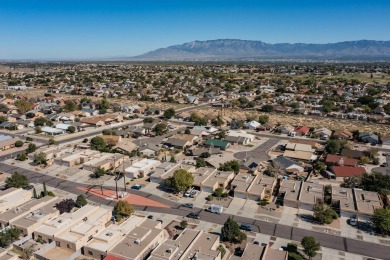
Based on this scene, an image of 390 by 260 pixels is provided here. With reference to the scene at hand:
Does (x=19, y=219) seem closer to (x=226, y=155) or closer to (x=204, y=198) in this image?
(x=204, y=198)

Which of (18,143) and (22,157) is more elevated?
(18,143)

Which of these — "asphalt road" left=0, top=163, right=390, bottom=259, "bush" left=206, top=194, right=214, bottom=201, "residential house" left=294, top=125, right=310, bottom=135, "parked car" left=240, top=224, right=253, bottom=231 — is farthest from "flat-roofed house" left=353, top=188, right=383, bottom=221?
"residential house" left=294, top=125, right=310, bottom=135

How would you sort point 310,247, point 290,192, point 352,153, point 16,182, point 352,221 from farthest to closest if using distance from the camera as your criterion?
point 352,153, point 16,182, point 290,192, point 352,221, point 310,247

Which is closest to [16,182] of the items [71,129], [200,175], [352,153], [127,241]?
[127,241]

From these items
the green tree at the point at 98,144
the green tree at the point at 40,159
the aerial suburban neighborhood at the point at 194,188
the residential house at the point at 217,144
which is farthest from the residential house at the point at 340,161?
the green tree at the point at 40,159

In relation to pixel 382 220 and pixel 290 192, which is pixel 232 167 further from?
pixel 382 220

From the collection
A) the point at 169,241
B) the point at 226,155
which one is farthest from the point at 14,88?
the point at 169,241

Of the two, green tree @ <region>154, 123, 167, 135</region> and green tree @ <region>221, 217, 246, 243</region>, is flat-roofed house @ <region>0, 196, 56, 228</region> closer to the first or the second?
green tree @ <region>221, 217, 246, 243</region>

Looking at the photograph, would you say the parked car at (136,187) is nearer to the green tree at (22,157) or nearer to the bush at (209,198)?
the bush at (209,198)
